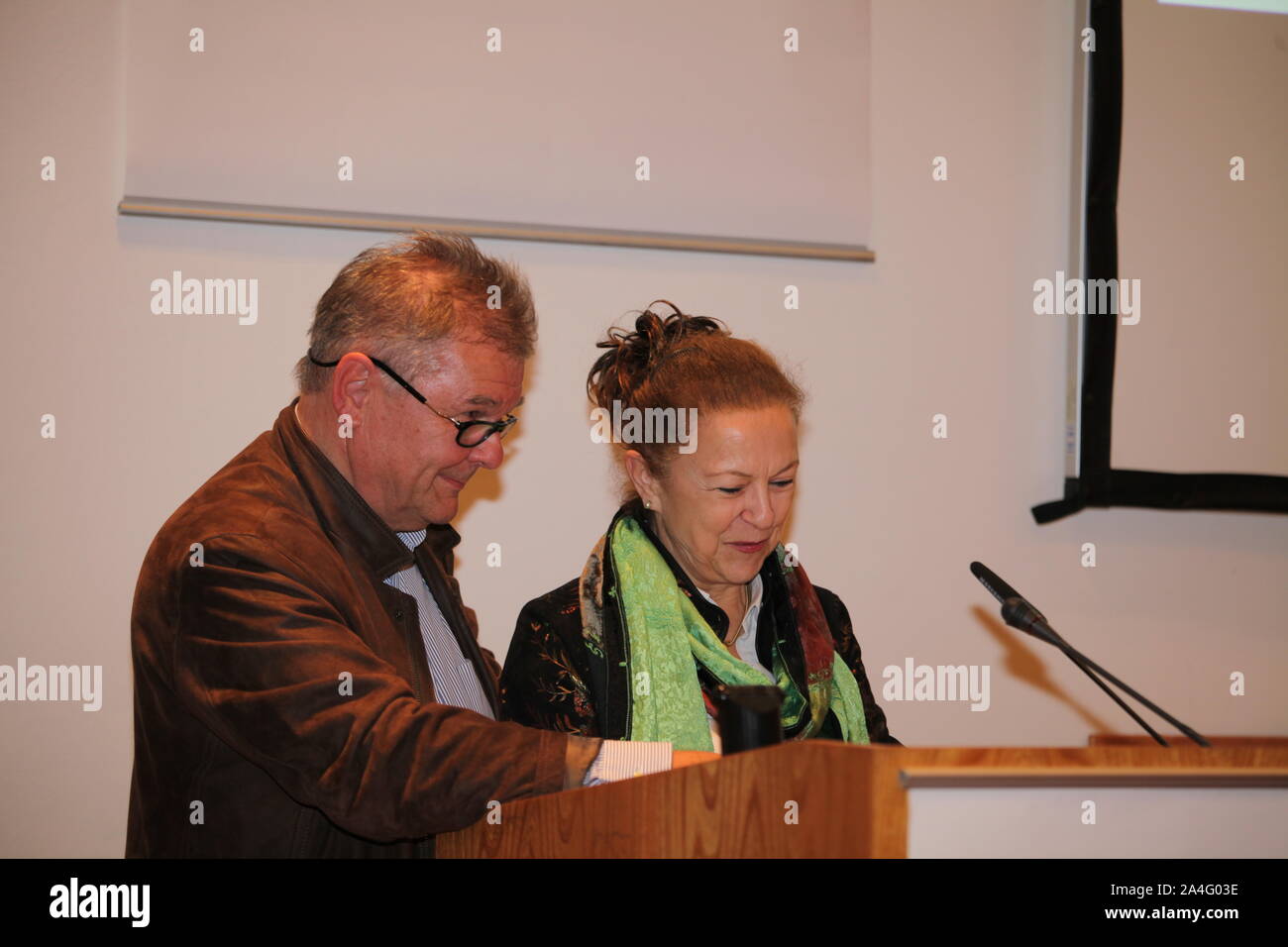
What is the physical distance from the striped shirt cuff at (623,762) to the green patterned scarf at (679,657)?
0.51 m

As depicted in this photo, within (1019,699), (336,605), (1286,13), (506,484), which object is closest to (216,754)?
(336,605)

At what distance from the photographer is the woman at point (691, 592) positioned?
2.14 metres

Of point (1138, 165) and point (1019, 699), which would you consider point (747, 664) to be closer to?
point (1019, 699)

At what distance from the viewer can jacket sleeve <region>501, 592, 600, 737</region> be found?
209 cm

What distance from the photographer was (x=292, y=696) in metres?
1.49

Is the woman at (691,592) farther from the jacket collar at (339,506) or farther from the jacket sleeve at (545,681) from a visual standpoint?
the jacket collar at (339,506)

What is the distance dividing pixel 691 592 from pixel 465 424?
62 cm

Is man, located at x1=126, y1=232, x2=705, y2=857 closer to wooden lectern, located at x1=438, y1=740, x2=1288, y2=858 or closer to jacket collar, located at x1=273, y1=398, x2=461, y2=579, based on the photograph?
jacket collar, located at x1=273, y1=398, x2=461, y2=579

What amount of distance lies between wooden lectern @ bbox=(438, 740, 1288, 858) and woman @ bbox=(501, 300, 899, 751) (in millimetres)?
856
